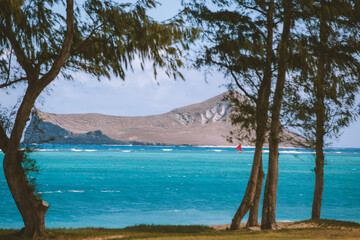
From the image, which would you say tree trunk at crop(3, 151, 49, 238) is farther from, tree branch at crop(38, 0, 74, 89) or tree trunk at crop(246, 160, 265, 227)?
tree trunk at crop(246, 160, 265, 227)

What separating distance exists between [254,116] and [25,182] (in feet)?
26.4

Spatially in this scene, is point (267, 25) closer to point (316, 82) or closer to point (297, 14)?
point (297, 14)

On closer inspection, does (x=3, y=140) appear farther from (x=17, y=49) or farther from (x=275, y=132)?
(x=275, y=132)

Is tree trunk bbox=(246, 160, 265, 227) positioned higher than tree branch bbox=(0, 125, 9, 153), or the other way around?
tree branch bbox=(0, 125, 9, 153)

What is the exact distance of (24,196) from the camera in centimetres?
1096

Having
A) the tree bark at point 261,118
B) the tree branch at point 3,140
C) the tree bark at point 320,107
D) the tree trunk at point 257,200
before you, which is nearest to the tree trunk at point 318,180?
the tree bark at point 320,107

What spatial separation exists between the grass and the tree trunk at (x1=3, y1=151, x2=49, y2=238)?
0.37m

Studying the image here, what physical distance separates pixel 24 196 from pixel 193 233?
535 cm

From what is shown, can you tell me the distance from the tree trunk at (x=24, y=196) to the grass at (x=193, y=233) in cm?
37

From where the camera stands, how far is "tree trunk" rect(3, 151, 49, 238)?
10.8m

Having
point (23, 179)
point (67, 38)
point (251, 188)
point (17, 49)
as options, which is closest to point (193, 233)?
point (251, 188)

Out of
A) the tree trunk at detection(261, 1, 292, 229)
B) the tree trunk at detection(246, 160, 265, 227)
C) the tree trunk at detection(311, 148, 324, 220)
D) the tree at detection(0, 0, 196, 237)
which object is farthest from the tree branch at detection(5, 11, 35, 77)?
the tree trunk at detection(311, 148, 324, 220)

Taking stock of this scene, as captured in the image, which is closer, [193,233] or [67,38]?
[67,38]

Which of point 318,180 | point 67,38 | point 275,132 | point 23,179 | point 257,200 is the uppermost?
point 67,38
